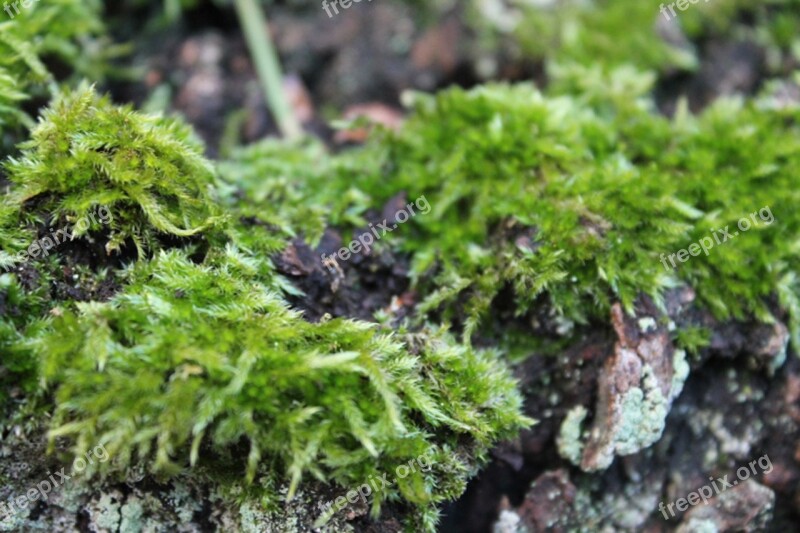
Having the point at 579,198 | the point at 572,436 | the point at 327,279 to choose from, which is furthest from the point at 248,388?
the point at 579,198

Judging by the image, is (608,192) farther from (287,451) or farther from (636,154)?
(287,451)

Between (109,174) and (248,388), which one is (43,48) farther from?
(248,388)

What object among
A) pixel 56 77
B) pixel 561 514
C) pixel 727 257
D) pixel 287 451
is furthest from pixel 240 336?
pixel 56 77

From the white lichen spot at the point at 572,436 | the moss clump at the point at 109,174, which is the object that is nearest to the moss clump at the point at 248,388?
the moss clump at the point at 109,174

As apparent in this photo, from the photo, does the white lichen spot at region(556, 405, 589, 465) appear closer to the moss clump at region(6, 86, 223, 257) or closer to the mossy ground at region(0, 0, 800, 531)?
the mossy ground at region(0, 0, 800, 531)

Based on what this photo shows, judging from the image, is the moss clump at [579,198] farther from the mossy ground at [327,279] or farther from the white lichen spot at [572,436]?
the white lichen spot at [572,436]

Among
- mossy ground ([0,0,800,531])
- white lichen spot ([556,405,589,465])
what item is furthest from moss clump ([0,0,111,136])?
white lichen spot ([556,405,589,465])
